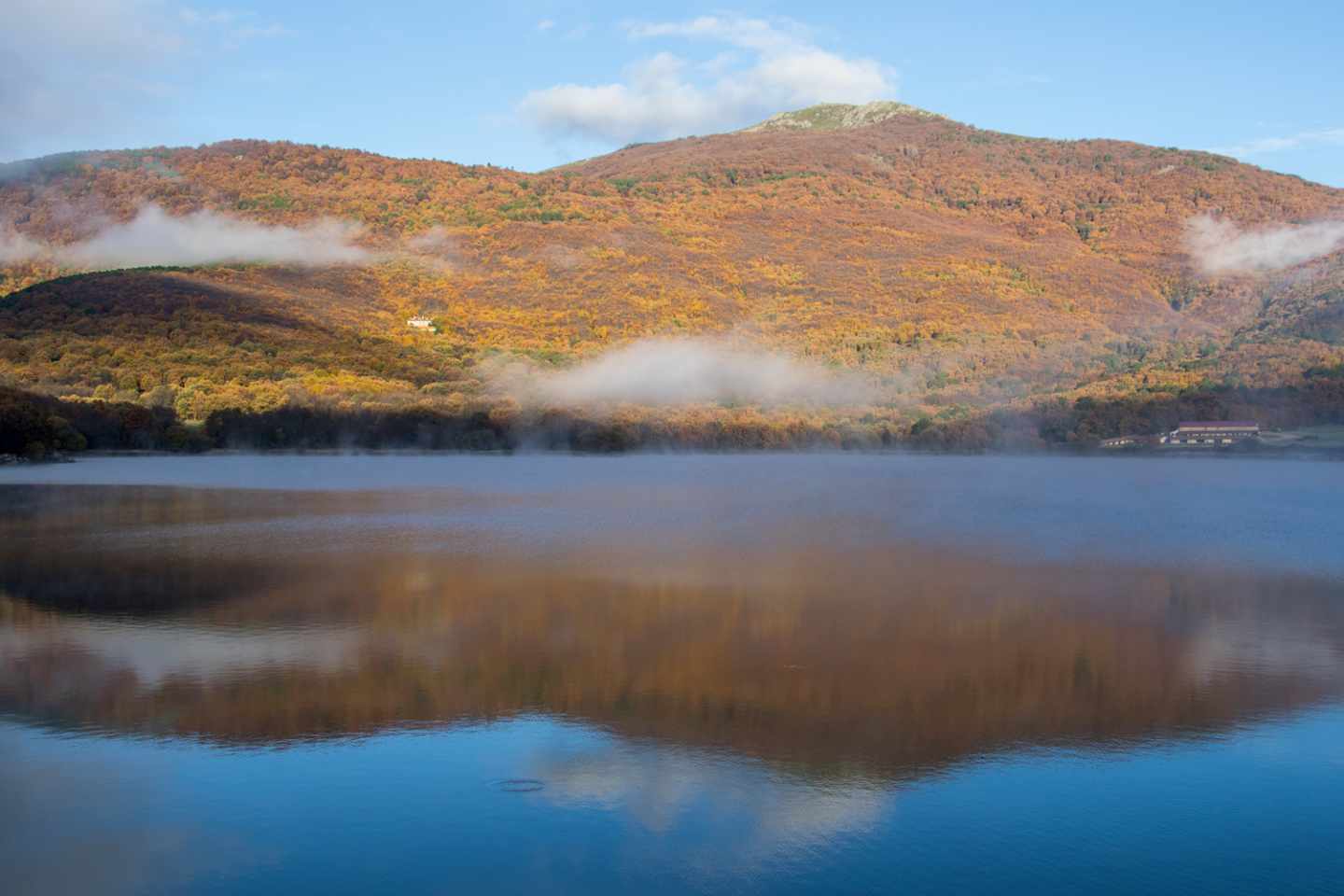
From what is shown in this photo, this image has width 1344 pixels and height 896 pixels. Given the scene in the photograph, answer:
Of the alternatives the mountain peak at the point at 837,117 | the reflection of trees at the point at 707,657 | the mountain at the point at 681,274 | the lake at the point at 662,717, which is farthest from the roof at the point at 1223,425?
the mountain peak at the point at 837,117

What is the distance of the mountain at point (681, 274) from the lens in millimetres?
61844

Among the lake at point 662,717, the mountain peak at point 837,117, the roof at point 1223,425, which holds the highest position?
the mountain peak at point 837,117

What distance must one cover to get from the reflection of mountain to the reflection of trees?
40 mm

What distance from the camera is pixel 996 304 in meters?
84.4

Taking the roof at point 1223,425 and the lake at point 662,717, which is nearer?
the lake at point 662,717

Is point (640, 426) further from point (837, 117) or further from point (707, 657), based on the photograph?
point (837, 117)

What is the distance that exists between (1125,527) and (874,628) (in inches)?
580

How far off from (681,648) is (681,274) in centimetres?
7642

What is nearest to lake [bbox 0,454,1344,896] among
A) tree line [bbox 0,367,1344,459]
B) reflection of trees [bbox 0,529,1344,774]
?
reflection of trees [bbox 0,529,1344,774]

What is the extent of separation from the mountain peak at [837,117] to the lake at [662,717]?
12002cm

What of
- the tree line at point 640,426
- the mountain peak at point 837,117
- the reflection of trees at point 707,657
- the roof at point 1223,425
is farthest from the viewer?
the mountain peak at point 837,117

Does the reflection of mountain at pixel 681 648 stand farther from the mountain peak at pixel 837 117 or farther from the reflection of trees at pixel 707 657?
the mountain peak at pixel 837 117

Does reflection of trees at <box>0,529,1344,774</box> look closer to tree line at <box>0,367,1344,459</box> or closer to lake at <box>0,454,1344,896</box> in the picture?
lake at <box>0,454,1344,896</box>

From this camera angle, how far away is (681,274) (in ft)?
286
